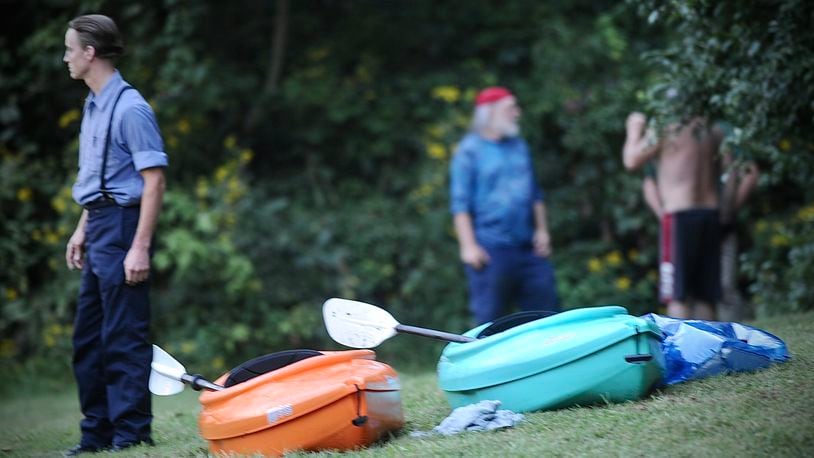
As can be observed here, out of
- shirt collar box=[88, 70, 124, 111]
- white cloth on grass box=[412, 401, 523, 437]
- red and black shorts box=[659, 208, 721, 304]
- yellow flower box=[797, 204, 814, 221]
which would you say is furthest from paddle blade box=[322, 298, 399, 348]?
yellow flower box=[797, 204, 814, 221]

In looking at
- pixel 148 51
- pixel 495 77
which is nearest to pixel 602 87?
pixel 495 77

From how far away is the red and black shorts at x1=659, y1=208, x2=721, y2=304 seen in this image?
646cm

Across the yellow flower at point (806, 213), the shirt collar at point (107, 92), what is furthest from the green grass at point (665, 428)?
the yellow flower at point (806, 213)

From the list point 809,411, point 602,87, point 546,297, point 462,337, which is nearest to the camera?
point 809,411

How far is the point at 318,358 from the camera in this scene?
13.0 ft

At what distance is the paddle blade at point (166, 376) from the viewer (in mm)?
4285

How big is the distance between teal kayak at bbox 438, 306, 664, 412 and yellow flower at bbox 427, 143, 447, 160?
5.23 m

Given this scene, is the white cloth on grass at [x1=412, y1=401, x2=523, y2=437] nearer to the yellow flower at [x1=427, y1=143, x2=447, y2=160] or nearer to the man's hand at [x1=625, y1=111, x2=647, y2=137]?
the man's hand at [x1=625, y1=111, x2=647, y2=137]

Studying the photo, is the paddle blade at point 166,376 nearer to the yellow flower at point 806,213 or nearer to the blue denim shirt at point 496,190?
the blue denim shirt at point 496,190

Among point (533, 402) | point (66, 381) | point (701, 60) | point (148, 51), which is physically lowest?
point (66, 381)

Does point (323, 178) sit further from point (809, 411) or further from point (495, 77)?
point (809, 411)

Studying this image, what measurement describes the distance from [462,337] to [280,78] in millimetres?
6851

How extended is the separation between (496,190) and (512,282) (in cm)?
64

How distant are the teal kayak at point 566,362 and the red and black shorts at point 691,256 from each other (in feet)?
7.76
